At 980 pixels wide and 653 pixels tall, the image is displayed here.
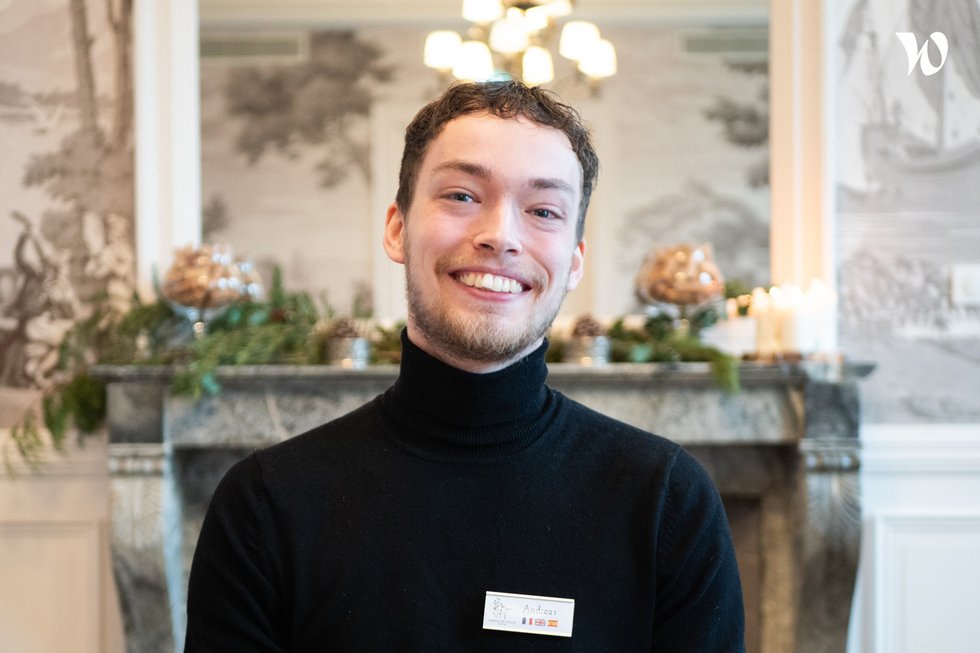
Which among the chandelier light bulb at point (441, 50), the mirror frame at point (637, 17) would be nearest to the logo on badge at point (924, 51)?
the mirror frame at point (637, 17)

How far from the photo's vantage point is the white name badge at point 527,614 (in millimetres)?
1030

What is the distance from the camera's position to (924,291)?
2604 mm

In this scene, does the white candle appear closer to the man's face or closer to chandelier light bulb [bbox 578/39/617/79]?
chandelier light bulb [bbox 578/39/617/79]

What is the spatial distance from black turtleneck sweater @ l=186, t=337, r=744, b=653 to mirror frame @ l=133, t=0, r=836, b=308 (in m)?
1.58

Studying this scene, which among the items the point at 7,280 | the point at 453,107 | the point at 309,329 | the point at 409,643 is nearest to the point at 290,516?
the point at 409,643

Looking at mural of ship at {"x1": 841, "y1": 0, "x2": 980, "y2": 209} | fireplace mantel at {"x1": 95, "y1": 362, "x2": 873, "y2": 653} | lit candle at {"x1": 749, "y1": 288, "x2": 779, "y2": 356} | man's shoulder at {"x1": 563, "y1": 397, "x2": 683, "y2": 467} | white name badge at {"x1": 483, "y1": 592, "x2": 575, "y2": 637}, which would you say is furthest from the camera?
mural of ship at {"x1": 841, "y1": 0, "x2": 980, "y2": 209}

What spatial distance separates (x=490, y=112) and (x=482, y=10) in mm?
1573

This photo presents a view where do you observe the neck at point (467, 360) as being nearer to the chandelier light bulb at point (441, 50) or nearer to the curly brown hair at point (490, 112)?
the curly brown hair at point (490, 112)

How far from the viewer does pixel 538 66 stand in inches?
100.0

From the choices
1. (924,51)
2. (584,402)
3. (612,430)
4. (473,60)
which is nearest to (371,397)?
(584,402)

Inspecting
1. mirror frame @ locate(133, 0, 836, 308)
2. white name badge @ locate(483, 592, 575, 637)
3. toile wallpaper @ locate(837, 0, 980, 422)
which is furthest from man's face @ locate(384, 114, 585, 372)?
toile wallpaper @ locate(837, 0, 980, 422)

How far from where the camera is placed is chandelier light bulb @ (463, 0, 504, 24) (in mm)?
2555

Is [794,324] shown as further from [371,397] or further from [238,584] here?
[238,584]

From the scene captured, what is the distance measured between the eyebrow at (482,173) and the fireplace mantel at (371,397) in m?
1.28
